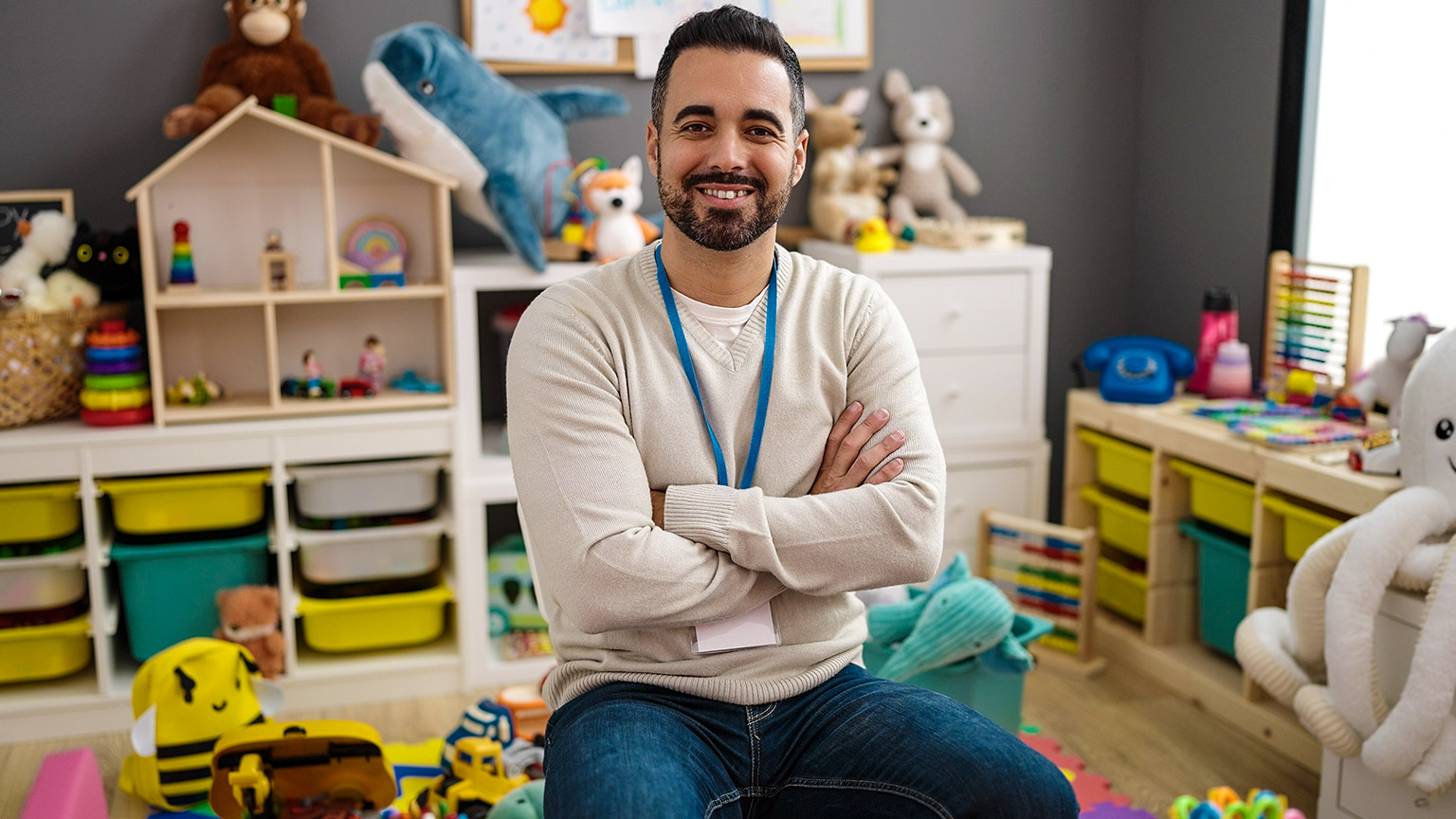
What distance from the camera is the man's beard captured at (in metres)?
1.56

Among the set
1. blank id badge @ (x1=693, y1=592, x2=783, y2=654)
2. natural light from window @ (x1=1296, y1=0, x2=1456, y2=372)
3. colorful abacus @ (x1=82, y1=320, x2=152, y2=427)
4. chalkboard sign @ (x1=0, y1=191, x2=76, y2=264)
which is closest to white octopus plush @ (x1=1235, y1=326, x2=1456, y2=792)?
natural light from window @ (x1=1296, y1=0, x2=1456, y2=372)

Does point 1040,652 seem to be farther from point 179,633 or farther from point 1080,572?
point 179,633

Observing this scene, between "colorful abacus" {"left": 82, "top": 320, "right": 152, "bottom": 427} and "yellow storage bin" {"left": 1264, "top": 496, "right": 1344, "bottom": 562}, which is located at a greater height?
"colorful abacus" {"left": 82, "top": 320, "right": 152, "bottom": 427}

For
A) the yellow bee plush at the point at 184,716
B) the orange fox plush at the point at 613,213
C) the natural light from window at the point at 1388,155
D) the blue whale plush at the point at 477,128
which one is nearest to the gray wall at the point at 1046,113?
the natural light from window at the point at 1388,155

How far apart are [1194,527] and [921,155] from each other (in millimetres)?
1134

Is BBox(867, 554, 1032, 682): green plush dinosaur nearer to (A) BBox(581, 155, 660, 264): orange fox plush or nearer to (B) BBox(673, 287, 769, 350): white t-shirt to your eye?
(B) BBox(673, 287, 769, 350): white t-shirt

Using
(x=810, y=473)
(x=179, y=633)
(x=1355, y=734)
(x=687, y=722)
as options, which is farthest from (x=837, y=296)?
(x=179, y=633)

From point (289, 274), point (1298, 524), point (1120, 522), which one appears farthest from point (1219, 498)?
point (289, 274)

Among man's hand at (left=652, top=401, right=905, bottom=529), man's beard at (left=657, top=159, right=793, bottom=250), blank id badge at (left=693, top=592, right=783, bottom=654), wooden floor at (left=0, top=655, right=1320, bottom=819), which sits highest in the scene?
man's beard at (left=657, top=159, right=793, bottom=250)

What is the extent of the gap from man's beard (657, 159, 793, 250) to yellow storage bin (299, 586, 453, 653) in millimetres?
1452

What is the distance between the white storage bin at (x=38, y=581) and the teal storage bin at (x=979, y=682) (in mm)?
1597

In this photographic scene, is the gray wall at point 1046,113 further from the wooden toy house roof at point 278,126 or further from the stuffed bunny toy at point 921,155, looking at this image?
the wooden toy house roof at point 278,126

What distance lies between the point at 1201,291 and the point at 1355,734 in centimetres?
150

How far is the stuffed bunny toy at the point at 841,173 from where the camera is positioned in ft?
10.1
